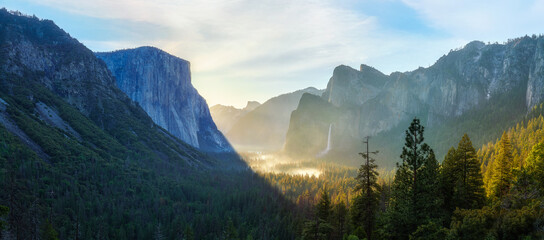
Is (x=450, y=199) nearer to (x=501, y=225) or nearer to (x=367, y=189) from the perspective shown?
(x=367, y=189)

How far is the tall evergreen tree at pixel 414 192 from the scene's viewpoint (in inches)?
1168

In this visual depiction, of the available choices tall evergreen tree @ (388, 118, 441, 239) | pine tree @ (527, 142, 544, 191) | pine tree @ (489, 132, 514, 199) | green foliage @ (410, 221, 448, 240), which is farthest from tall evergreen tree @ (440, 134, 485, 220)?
green foliage @ (410, 221, 448, 240)

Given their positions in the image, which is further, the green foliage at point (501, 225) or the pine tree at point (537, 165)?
the pine tree at point (537, 165)

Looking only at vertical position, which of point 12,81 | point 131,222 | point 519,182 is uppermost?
point 12,81

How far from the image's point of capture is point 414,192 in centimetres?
3016

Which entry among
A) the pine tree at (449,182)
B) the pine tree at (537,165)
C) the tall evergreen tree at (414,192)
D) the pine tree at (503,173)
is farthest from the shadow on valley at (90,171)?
the pine tree at (537,165)

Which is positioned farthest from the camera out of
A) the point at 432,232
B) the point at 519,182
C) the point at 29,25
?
the point at 29,25

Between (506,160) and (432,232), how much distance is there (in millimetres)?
26759

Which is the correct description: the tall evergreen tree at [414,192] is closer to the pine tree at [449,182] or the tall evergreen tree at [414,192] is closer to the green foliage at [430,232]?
the green foliage at [430,232]

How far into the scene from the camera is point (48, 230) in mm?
45969

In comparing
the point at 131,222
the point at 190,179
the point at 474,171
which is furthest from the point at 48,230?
the point at 190,179

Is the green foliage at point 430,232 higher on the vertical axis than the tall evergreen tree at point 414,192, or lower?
lower

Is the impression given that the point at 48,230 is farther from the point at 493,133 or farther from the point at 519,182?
the point at 493,133

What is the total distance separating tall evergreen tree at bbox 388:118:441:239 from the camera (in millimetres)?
29672
